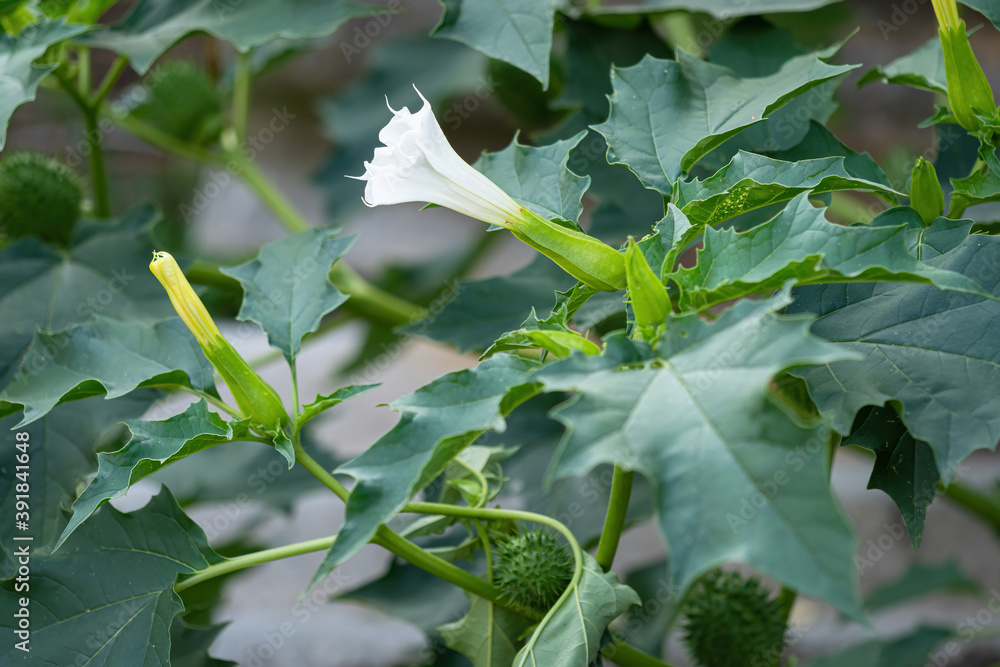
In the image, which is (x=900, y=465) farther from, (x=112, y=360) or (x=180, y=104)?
(x=180, y=104)

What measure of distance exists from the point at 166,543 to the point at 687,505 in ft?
1.24

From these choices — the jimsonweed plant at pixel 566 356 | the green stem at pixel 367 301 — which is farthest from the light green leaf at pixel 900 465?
the green stem at pixel 367 301

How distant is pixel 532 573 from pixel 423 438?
6.9 inches

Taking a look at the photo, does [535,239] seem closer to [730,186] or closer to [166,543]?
[730,186]

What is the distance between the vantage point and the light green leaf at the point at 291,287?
0.60m

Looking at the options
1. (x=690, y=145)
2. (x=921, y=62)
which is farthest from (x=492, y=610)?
(x=921, y=62)

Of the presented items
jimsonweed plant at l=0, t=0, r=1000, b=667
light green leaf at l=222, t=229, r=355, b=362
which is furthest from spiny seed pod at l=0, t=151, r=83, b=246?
light green leaf at l=222, t=229, r=355, b=362

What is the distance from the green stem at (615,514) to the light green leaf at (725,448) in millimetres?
120

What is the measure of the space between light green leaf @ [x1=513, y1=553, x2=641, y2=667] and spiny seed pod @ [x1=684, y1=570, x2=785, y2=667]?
0.86 ft

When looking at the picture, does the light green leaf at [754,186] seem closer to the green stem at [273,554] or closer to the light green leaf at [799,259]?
the light green leaf at [799,259]

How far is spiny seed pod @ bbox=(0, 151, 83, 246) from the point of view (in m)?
0.91

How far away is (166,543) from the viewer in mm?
563

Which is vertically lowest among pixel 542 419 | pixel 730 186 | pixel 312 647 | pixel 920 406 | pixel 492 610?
pixel 312 647

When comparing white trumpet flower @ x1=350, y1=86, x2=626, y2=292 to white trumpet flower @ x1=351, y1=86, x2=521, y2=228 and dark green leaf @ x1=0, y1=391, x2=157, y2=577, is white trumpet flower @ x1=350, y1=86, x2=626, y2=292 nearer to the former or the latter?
white trumpet flower @ x1=351, y1=86, x2=521, y2=228
